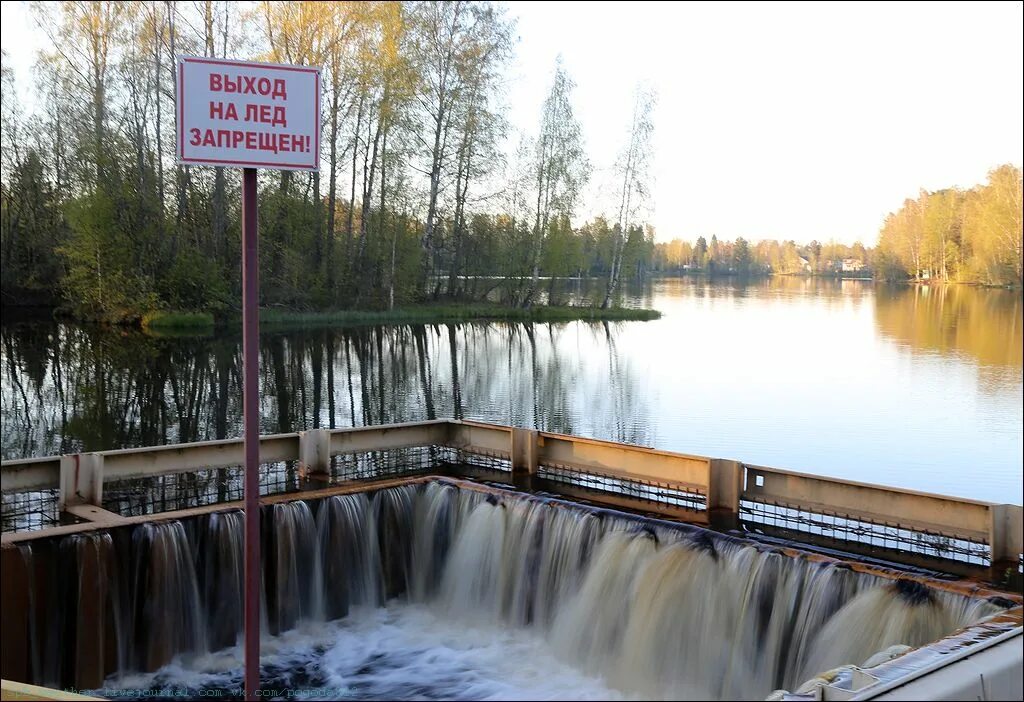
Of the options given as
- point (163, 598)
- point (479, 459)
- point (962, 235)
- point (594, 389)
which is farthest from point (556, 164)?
point (962, 235)

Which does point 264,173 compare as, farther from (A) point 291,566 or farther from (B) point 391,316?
(A) point 291,566

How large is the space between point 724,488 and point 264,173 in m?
37.2

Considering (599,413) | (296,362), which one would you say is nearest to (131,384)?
(296,362)

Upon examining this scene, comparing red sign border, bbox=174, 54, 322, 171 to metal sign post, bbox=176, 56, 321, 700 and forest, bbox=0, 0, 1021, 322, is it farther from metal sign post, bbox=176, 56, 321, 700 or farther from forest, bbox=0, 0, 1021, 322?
forest, bbox=0, 0, 1021, 322

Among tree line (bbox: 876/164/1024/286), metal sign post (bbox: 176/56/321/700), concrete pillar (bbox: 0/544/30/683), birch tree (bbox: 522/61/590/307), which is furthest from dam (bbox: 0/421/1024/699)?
tree line (bbox: 876/164/1024/286)

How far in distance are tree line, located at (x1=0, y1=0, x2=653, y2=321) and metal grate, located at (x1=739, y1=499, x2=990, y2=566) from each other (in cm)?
3056

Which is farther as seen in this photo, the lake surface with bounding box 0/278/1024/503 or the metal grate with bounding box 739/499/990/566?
the lake surface with bounding box 0/278/1024/503

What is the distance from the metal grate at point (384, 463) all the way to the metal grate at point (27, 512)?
3478 millimetres

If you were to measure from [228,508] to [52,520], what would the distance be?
2.05m

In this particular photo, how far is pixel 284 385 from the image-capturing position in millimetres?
25719

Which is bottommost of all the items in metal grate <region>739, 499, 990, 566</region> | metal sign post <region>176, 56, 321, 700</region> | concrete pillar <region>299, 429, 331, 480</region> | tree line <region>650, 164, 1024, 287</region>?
metal grate <region>739, 499, 990, 566</region>

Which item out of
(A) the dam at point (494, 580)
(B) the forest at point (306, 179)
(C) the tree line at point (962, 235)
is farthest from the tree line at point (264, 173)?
(C) the tree line at point (962, 235)

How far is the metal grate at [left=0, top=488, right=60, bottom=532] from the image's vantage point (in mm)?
10562

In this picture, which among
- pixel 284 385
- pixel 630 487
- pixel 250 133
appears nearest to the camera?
pixel 250 133
